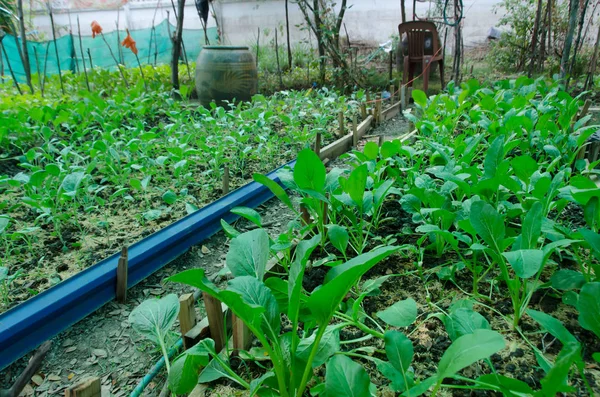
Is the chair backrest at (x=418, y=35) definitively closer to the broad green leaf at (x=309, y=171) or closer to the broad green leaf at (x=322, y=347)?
the broad green leaf at (x=309, y=171)

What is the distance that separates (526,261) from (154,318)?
33.7 inches

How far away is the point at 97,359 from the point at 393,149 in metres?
1.37

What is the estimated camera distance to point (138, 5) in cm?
1377

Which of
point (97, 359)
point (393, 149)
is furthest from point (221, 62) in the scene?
point (97, 359)

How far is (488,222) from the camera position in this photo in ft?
3.39

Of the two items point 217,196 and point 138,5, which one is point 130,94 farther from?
point 138,5

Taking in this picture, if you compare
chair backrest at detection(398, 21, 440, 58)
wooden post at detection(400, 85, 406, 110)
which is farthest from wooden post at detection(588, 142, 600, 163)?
chair backrest at detection(398, 21, 440, 58)

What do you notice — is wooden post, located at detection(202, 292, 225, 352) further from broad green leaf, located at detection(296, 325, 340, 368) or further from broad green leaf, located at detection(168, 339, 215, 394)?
broad green leaf, located at detection(296, 325, 340, 368)

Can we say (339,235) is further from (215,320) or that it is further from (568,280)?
(568,280)

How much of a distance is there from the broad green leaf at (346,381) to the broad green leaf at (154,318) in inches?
17.2

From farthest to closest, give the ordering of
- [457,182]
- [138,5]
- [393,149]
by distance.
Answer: [138,5], [393,149], [457,182]

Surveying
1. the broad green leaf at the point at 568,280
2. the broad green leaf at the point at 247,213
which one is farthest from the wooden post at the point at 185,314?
the broad green leaf at the point at 568,280

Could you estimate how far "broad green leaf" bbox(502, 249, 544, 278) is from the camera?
2.88 ft

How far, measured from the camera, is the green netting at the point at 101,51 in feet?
24.3
